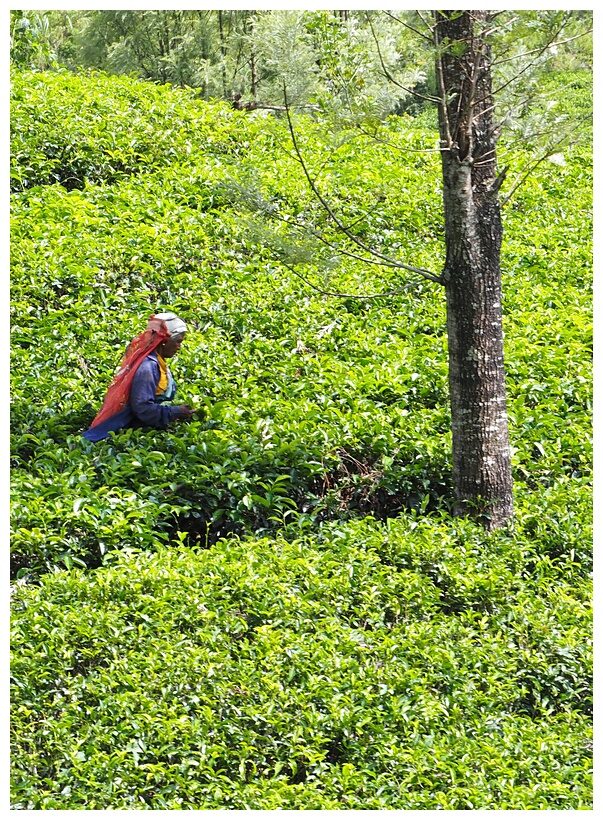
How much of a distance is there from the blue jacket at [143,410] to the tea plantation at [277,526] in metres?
0.11

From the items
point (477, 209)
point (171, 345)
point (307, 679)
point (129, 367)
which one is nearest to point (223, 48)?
point (171, 345)

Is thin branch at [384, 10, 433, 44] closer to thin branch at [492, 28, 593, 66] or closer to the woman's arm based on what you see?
thin branch at [492, 28, 593, 66]

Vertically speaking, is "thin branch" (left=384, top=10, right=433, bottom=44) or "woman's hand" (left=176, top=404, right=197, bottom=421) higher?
"thin branch" (left=384, top=10, right=433, bottom=44)

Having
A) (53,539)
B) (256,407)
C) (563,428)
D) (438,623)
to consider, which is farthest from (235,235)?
(438,623)

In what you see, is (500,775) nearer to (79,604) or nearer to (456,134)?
(79,604)

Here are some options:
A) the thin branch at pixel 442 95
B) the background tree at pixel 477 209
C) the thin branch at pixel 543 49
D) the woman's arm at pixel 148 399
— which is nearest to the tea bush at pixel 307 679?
the background tree at pixel 477 209

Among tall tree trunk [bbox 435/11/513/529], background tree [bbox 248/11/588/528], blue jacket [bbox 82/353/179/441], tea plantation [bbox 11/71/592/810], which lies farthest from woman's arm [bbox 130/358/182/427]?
tall tree trunk [bbox 435/11/513/529]

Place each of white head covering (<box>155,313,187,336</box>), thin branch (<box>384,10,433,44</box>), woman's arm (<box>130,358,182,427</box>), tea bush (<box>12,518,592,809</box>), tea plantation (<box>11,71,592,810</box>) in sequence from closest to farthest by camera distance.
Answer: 1. tea bush (<box>12,518,592,809</box>)
2. tea plantation (<box>11,71,592,810</box>)
3. thin branch (<box>384,10,433,44</box>)
4. woman's arm (<box>130,358,182,427</box>)
5. white head covering (<box>155,313,187,336</box>)

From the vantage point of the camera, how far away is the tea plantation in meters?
3.23

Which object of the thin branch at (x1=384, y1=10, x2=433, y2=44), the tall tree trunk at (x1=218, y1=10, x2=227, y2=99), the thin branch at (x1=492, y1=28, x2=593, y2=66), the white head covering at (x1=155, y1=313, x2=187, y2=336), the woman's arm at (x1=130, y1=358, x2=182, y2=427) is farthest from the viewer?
the tall tree trunk at (x1=218, y1=10, x2=227, y2=99)

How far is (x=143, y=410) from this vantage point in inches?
202

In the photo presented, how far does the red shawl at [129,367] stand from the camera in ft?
16.9

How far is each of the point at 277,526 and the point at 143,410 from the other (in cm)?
102

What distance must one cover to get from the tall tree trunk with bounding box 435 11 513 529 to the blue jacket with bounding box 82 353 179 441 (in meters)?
1.65
